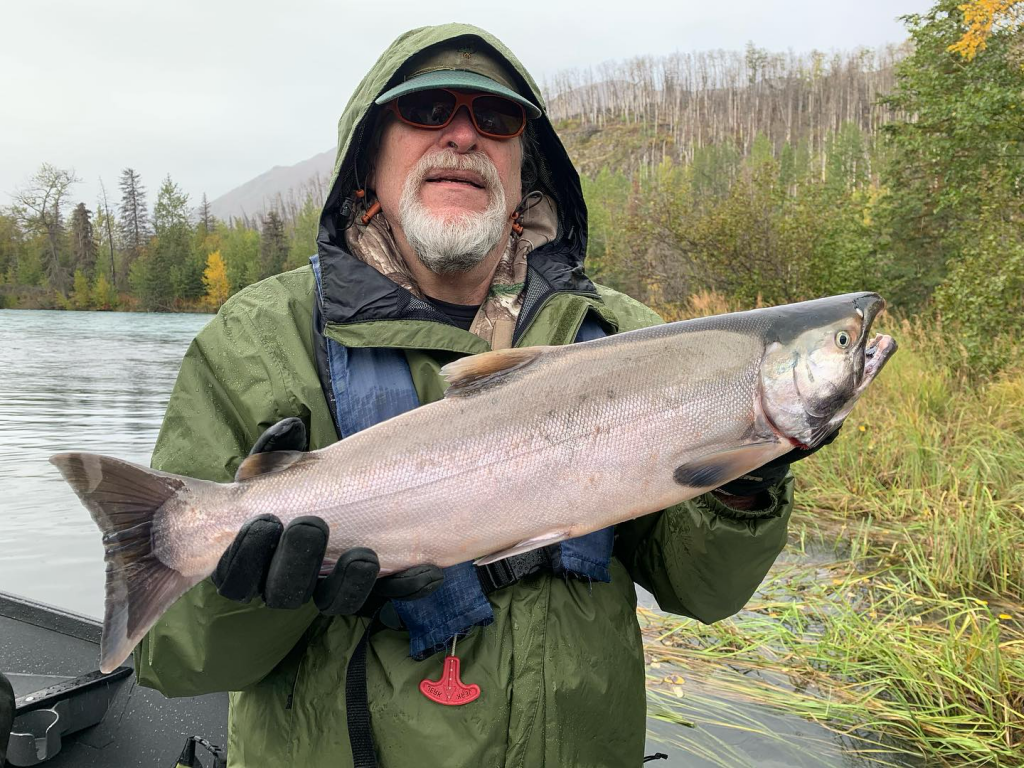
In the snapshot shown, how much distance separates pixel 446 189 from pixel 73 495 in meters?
11.2

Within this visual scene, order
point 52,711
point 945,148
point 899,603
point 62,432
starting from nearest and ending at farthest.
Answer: point 52,711, point 899,603, point 945,148, point 62,432

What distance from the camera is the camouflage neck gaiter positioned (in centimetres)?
289

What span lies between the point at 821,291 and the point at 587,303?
16.8 meters

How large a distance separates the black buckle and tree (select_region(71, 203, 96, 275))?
3240 inches

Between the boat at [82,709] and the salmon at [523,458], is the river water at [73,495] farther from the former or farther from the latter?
the salmon at [523,458]

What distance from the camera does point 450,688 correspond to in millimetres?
2189

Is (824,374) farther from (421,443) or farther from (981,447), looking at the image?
(981,447)

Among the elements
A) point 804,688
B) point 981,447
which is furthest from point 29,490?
point 981,447

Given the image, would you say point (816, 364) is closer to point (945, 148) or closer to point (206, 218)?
point (945, 148)

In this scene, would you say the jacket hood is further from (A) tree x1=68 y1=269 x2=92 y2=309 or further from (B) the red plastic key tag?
(A) tree x1=68 y1=269 x2=92 y2=309

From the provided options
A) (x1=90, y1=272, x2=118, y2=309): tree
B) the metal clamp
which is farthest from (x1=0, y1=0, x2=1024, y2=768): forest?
(x1=90, y1=272, x2=118, y2=309): tree

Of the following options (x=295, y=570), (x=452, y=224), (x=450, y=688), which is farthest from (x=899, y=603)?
(x=295, y=570)

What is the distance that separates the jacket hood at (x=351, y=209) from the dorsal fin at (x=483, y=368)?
421 millimetres

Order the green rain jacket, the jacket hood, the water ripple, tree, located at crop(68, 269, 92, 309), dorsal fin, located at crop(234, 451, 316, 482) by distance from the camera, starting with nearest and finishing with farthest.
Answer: dorsal fin, located at crop(234, 451, 316, 482) < the green rain jacket < the jacket hood < the water ripple < tree, located at crop(68, 269, 92, 309)
